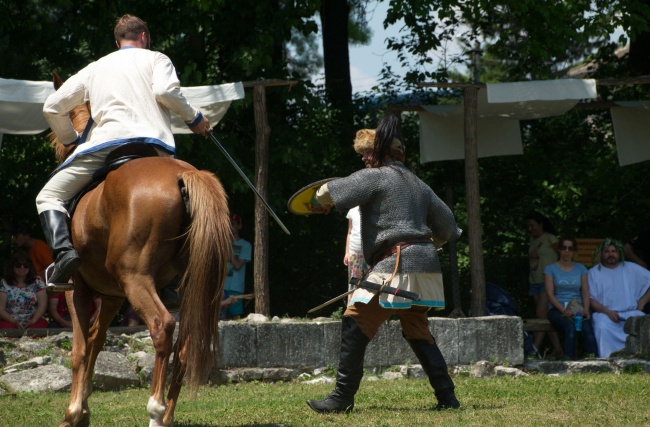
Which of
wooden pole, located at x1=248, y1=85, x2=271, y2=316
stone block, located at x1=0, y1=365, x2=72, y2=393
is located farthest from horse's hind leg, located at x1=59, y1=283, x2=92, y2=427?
wooden pole, located at x1=248, y1=85, x2=271, y2=316

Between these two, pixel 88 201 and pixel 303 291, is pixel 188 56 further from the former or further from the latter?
pixel 88 201

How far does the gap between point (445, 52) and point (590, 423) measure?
11093mm

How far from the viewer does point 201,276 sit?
5.65 meters

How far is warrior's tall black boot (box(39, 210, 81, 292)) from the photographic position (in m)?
5.94

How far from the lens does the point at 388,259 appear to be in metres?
6.88

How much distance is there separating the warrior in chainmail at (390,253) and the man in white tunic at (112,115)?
1306 mm

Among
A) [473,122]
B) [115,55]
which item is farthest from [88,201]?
[473,122]

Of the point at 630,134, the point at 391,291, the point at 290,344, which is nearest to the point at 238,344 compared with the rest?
the point at 290,344

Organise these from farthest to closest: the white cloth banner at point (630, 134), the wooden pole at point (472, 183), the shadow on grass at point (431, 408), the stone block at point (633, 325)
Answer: the white cloth banner at point (630, 134) → the wooden pole at point (472, 183) → the stone block at point (633, 325) → the shadow on grass at point (431, 408)

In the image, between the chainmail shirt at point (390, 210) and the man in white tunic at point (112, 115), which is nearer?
the man in white tunic at point (112, 115)

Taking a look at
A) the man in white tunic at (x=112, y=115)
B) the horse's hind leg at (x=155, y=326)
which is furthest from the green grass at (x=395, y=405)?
the man in white tunic at (x=112, y=115)

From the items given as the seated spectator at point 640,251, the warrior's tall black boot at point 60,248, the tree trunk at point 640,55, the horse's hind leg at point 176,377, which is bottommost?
the horse's hind leg at point 176,377

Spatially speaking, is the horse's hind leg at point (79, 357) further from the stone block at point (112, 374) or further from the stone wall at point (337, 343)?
the stone wall at point (337, 343)

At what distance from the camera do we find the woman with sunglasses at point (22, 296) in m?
11.3
